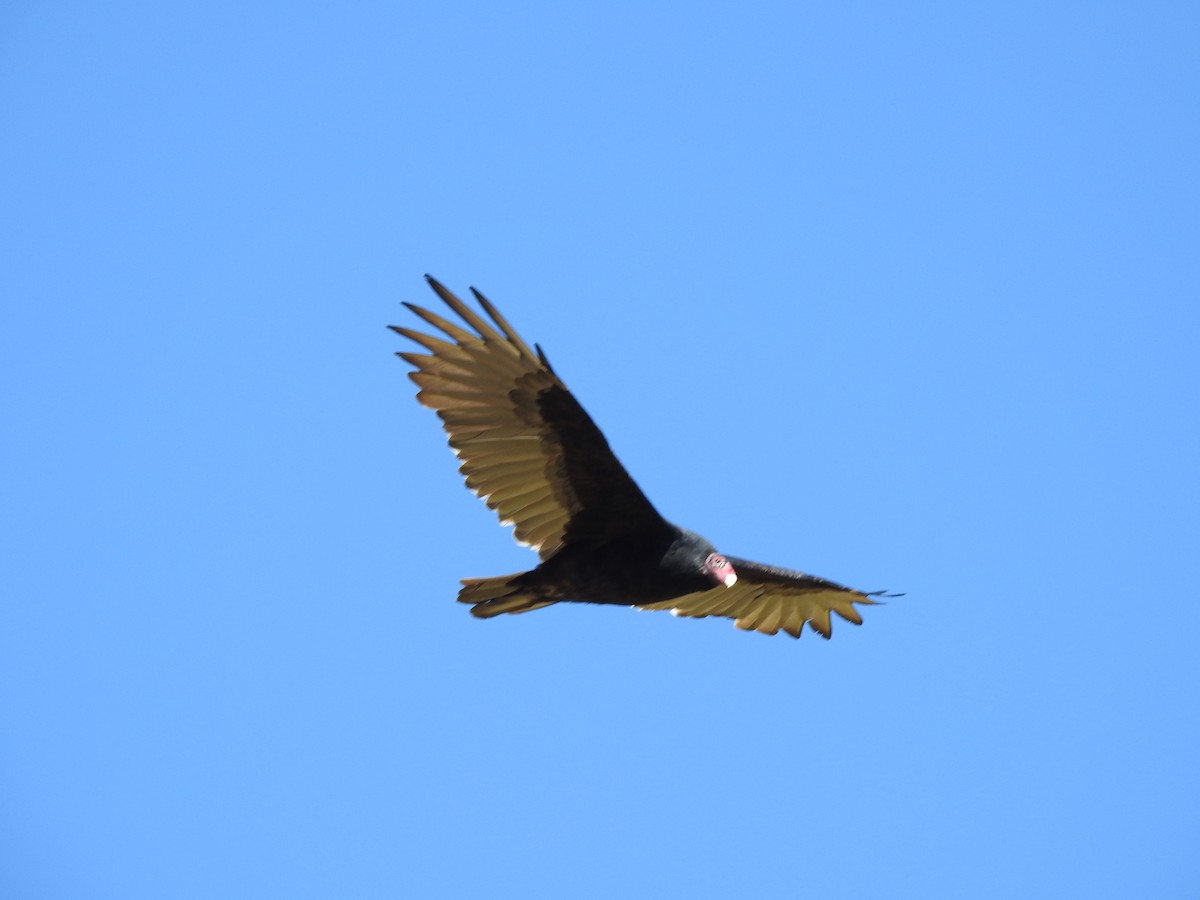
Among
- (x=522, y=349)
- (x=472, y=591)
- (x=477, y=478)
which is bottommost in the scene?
(x=472, y=591)

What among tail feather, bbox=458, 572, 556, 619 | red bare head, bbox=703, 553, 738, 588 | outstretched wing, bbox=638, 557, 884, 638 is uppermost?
outstretched wing, bbox=638, 557, 884, 638

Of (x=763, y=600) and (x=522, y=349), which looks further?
(x=763, y=600)

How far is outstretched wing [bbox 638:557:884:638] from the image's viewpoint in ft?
33.9

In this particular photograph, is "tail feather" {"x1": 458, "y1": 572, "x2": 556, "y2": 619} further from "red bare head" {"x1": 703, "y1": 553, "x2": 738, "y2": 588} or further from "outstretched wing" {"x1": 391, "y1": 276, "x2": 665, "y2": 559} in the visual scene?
"red bare head" {"x1": 703, "y1": 553, "x2": 738, "y2": 588}

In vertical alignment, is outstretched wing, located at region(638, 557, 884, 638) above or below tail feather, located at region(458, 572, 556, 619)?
above

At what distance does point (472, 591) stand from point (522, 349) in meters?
1.58

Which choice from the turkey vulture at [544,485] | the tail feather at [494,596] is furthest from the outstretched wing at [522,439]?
the tail feather at [494,596]

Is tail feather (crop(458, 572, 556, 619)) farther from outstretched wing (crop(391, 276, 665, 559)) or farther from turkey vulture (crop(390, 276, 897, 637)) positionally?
outstretched wing (crop(391, 276, 665, 559))

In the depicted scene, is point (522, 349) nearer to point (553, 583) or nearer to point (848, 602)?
point (553, 583)

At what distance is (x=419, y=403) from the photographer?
9.25 meters

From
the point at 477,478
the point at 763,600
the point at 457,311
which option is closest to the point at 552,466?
the point at 477,478

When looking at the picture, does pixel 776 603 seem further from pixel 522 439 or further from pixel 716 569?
pixel 522 439

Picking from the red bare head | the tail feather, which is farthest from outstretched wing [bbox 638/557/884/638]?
the tail feather

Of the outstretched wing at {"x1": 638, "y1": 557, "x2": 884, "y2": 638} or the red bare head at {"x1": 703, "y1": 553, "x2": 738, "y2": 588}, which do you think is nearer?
the red bare head at {"x1": 703, "y1": 553, "x2": 738, "y2": 588}
